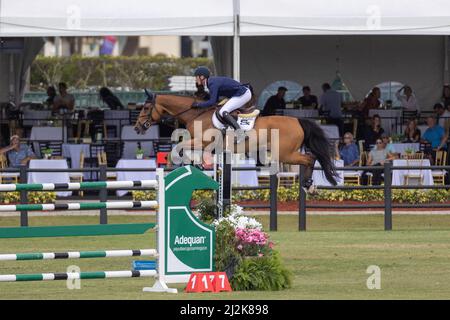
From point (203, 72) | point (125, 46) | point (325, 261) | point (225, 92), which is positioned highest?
point (125, 46)

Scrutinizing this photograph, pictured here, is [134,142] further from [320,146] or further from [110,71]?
[110,71]

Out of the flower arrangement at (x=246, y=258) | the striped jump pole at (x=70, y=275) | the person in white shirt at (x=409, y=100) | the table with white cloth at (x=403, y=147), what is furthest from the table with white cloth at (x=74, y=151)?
the striped jump pole at (x=70, y=275)

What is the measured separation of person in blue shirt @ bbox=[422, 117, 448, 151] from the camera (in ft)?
83.3

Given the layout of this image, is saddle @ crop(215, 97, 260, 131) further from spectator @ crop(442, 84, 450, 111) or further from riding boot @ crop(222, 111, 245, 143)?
spectator @ crop(442, 84, 450, 111)

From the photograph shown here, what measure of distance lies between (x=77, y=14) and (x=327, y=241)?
7.99m

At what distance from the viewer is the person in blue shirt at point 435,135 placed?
83.3ft

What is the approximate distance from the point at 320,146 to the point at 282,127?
670 millimetres

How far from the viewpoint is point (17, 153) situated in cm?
2400

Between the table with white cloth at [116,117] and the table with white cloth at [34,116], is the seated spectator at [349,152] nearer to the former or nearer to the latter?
the table with white cloth at [116,117]

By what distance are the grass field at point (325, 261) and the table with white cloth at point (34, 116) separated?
24.4 ft

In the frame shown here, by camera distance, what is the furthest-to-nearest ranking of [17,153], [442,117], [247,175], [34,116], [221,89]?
[34,116] < [442,117] < [17,153] < [247,175] < [221,89]

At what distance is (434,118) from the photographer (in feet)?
85.1

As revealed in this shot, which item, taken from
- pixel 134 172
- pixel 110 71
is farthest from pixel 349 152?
pixel 110 71

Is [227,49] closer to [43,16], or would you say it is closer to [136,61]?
[43,16]
